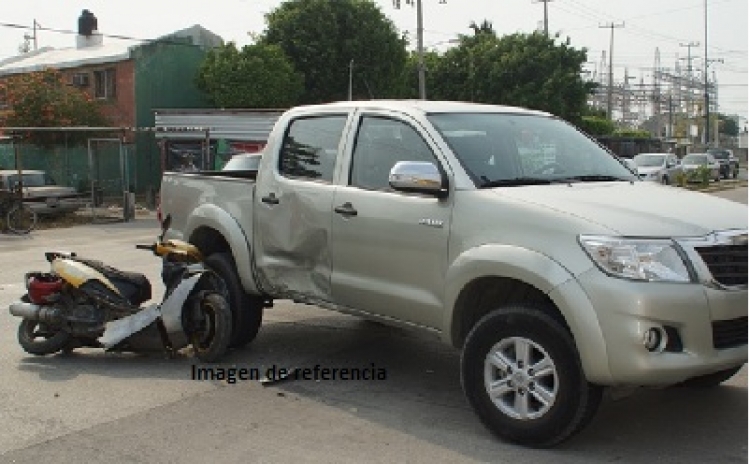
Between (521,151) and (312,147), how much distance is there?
155cm

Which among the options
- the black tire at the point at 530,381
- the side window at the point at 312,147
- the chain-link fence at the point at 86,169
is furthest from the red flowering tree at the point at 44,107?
the black tire at the point at 530,381

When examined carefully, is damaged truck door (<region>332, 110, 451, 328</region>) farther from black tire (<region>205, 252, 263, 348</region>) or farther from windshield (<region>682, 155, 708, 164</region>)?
windshield (<region>682, 155, 708, 164</region>)

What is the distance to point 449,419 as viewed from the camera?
5.06 m

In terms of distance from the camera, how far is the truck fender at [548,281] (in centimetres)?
414

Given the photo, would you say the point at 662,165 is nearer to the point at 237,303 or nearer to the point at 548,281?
the point at 237,303

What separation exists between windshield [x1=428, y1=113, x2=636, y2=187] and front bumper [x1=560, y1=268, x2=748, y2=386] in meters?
1.10

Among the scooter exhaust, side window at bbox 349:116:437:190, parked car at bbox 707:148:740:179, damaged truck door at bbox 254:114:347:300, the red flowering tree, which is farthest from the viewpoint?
parked car at bbox 707:148:740:179

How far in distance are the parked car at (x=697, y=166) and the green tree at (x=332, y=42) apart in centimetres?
1383

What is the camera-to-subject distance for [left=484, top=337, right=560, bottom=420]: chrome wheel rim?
444 centimetres

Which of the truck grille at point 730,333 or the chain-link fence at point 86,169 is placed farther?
the chain-link fence at point 86,169

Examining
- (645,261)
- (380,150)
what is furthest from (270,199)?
(645,261)

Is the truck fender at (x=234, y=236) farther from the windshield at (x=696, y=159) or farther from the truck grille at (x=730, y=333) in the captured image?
the windshield at (x=696, y=159)

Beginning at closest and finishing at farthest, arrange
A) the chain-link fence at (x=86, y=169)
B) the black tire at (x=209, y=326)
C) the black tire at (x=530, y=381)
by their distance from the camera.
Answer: the black tire at (x=530, y=381) → the black tire at (x=209, y=326) → the chain-link fence at (x=86, y=169)

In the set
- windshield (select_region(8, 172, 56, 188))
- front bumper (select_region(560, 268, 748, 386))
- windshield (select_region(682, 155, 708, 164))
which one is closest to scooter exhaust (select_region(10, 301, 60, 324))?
front bumper (select_region(560, 268, 748, 386))
